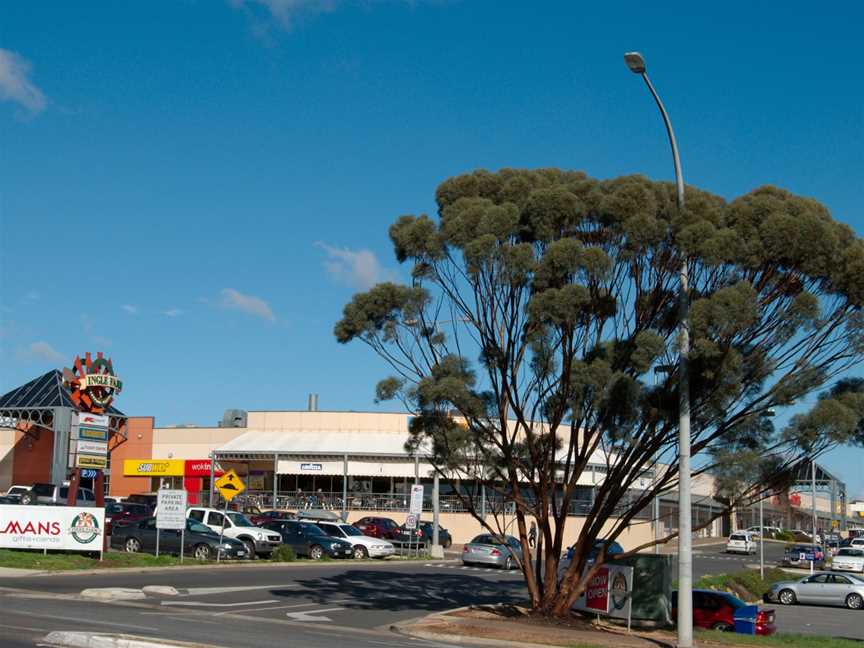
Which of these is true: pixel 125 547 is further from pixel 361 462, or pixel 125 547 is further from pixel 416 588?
pixel 361 462

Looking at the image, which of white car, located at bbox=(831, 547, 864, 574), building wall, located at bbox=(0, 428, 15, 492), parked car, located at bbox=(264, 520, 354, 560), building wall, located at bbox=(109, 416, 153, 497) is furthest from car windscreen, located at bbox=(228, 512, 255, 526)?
building wall, located at bbox=(0, 428, 15, 492)

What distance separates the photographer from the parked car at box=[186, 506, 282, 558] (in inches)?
1500

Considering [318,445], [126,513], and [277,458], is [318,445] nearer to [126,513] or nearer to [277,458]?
[277,458]

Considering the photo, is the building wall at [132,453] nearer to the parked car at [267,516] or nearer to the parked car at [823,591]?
the parked car at [267,516]

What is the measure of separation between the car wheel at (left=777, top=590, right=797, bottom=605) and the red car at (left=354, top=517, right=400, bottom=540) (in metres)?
21.7

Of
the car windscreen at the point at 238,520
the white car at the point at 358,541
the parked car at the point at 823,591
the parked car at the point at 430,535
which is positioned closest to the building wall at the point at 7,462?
the parked car at the point at 430,535

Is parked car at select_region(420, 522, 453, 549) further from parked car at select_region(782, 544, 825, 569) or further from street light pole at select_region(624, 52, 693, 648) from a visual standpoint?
street light pole at select_region(624, 52, 693, 648)

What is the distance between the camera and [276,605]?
957 inches

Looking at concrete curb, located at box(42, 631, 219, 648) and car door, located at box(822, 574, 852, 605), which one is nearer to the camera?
concrete curb, located at box(42, 631, 219, 648)

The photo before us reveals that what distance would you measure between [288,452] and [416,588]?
33.2 m

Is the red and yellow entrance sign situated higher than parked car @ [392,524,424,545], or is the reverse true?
the red and yellow entrance sign

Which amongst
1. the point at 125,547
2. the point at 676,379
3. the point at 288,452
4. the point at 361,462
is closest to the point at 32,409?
the point at 288,452

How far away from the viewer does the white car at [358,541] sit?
140 ft

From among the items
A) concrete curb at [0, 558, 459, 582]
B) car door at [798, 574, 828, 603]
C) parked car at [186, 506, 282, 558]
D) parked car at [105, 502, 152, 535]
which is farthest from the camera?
parked car at [105, 502, 152, 535]
